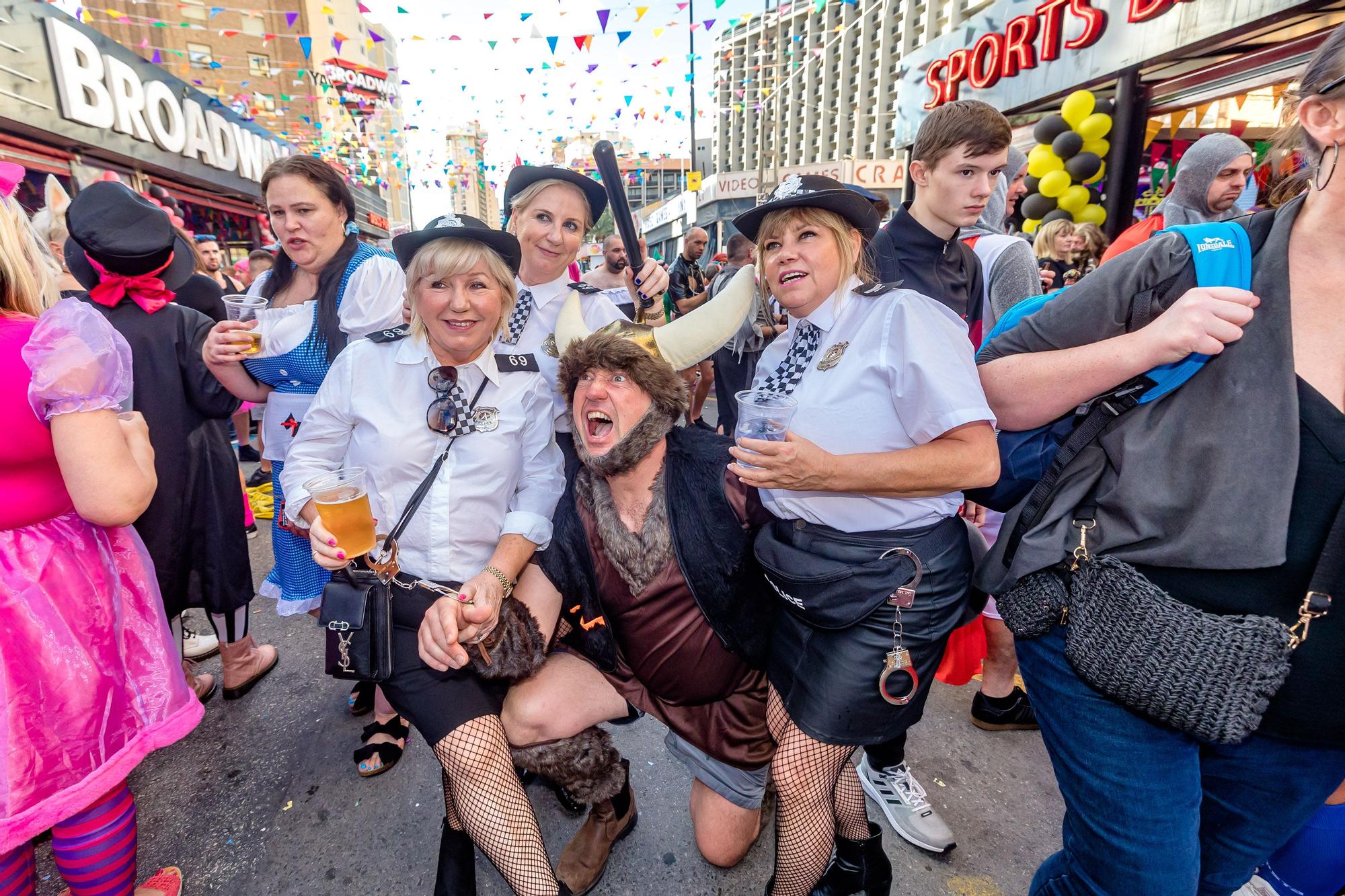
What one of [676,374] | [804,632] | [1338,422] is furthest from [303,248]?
[1338,422]

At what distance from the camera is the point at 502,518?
7.29 ft

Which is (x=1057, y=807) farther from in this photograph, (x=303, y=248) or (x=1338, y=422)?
(x=303, y=248)

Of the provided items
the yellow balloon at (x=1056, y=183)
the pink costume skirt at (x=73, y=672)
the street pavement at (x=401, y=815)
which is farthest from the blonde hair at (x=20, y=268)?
the yellow balloon at (x=1056, y=183)

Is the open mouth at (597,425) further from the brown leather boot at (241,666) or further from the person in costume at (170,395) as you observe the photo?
the brown leather boot at (241,666)

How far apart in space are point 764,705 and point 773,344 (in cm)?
129

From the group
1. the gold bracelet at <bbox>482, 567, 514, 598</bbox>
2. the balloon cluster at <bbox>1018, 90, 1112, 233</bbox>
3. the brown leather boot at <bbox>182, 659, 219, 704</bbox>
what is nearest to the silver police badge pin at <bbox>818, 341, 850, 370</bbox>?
the gold bracelet at <bbox>482, 567, 514, 598</bbox>

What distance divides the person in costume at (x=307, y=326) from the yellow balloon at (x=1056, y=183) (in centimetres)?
830

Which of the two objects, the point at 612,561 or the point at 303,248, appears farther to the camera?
the point at 303,248

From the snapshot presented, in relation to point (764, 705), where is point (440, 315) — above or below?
above

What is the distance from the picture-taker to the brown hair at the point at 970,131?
250 centimetres

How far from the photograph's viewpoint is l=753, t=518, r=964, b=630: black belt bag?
5.55 ft

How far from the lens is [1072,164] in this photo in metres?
7.86

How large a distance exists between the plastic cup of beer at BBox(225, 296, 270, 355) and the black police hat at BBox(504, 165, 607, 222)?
1.16 meters

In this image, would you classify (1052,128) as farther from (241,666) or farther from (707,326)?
(241,666)
